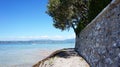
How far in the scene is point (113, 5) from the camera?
40.2 ft

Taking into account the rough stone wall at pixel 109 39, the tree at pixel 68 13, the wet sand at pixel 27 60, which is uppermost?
the tree at pixel 68 13

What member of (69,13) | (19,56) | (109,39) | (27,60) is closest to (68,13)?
(69,13)

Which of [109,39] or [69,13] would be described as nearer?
Answer: [109,39]

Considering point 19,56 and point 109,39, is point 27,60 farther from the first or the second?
point 109,39

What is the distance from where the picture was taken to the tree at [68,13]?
28.9 meters

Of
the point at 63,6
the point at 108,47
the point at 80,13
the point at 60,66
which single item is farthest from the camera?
the point at 80,13

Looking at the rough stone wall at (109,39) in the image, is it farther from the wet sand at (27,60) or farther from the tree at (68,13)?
the wet sand at (27,60)

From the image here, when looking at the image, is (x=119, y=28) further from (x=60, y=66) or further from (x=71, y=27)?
(x=71, y=27)

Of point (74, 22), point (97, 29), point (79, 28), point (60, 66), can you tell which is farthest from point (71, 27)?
point (97, 29)

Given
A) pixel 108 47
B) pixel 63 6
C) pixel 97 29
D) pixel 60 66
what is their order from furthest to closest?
pixel 63 6 < pixel 60 66 < pixel 97 29 < pixel 108 47

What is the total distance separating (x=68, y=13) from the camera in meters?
29.1

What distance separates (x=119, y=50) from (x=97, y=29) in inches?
173

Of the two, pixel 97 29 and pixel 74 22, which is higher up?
pixel 74 22

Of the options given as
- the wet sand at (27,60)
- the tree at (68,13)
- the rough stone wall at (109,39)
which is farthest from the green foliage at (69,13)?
the rough stone wall at (109,39)
